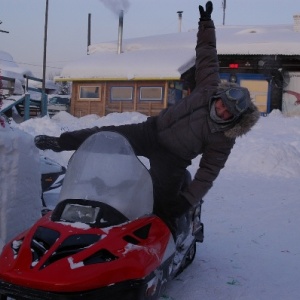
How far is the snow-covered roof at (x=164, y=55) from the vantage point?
21.3 m

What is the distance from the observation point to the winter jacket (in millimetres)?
3555

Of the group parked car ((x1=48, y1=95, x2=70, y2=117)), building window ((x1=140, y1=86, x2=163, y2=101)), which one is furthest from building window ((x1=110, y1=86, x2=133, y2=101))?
parked car ((x1=48, y1=95, x2=70, y2=117))

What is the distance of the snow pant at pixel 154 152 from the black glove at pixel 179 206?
0.07 metres

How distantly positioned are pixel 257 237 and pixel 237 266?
1.06 meters

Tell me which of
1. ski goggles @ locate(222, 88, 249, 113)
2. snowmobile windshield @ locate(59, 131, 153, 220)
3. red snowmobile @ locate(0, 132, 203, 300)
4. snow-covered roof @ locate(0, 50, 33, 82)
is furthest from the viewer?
snow-covered roof @ locate(0, 50, 33, 82)

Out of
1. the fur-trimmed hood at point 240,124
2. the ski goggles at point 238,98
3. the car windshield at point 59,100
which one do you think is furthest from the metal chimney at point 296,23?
the ski goggles at point 238,98

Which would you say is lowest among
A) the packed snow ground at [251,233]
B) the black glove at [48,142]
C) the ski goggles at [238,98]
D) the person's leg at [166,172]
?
the packed snow ground at [251,233]

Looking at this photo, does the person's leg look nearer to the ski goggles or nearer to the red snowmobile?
the red snowmobile

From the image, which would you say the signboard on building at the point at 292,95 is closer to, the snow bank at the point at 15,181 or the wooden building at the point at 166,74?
the wooden building at the point at 166,74

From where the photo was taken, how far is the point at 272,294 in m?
3.88

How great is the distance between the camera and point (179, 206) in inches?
138

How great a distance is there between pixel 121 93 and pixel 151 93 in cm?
165

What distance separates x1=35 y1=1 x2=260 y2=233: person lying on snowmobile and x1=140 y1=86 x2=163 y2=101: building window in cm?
1787

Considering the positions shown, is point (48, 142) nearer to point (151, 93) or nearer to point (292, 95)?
point (151, 93)
